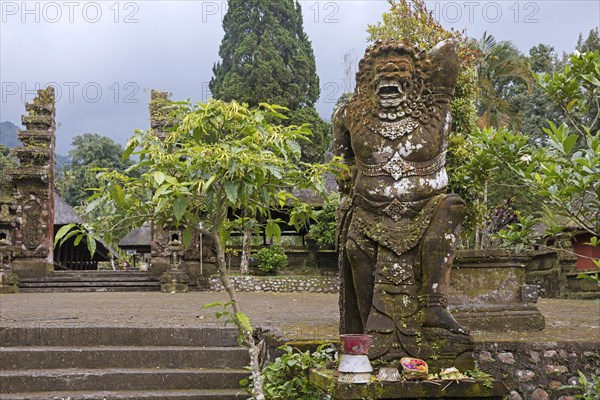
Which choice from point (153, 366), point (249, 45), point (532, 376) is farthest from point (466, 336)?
point (249, 45)

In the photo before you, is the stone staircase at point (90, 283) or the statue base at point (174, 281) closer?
the statue base at point (174, 281)

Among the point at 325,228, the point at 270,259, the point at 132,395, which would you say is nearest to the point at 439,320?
the point at 132,395

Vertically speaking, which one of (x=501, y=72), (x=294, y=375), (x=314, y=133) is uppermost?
(x=501, y=72)

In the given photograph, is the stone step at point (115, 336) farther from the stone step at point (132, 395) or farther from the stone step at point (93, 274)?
the stone step at point (93, 274)

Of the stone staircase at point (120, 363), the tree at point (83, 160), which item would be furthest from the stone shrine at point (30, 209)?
the tree at point (83, 160)

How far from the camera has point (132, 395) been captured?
543 centimetres

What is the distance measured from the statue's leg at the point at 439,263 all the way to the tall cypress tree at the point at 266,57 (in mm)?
24846

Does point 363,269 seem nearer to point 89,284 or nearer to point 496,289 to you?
point 496,289

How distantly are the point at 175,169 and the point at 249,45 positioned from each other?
28059 mm

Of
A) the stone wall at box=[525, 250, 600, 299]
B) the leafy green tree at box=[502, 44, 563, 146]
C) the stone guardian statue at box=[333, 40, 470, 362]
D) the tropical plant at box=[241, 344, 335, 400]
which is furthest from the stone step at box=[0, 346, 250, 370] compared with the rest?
the leafy green tree at box=[502, 44, 563, 146]

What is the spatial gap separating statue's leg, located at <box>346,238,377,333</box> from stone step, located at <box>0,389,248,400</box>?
1.66 meters

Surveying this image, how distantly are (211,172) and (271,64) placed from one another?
26568 mm

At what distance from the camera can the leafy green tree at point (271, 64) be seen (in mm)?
29281

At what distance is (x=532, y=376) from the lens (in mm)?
5203
